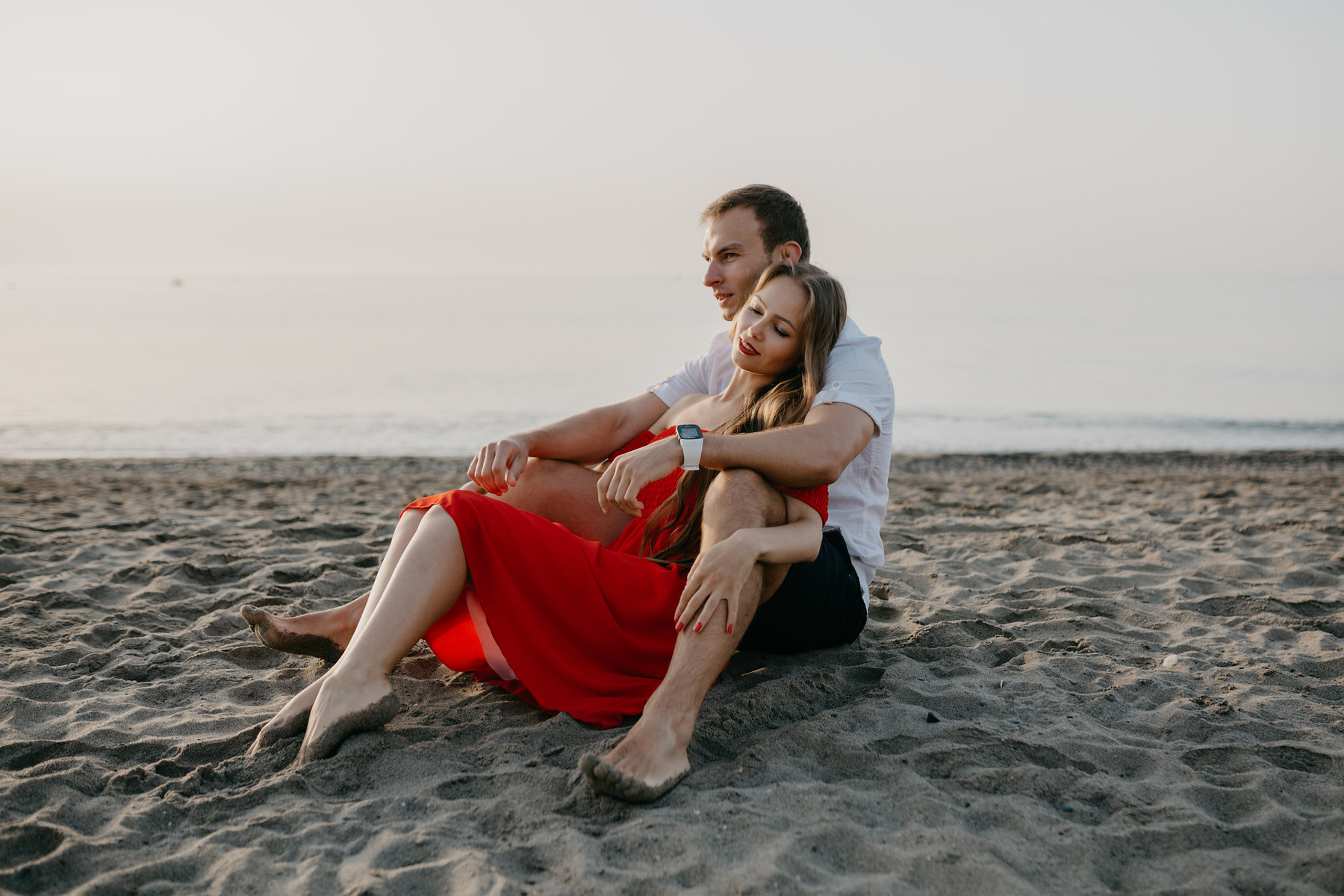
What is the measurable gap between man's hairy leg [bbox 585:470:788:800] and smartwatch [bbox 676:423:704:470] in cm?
11

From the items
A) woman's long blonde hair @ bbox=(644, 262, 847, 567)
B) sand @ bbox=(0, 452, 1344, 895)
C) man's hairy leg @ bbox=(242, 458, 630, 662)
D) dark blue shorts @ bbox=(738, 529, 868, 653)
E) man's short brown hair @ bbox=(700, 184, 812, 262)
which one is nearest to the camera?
sand @ bbox=(0, 452, 1344, 895)

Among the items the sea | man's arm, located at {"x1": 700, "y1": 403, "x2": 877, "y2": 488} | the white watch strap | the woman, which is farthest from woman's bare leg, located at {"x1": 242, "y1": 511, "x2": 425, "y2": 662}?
the sea

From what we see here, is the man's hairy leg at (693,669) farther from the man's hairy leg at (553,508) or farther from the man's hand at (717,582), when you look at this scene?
the man's hairy leg at (553,508)

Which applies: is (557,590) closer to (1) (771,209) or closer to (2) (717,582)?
(2) (717,582)

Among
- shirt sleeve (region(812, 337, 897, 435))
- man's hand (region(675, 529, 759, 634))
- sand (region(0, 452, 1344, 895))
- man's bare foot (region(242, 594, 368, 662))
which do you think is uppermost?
shirt sleeve (region(812, 337, 897, 435))

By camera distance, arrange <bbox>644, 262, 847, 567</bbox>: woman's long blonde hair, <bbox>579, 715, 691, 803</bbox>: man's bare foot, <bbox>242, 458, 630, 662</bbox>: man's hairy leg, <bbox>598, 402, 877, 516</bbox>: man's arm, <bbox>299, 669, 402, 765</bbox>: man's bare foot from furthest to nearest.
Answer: <bbox>242, 458, 630, 662</bbox>: man's hairy leg → <bbox>644, 262, 847, 567</bbox>: woman's long blonde hair → <bbox>598, 402, 877, 516</bbox>: man's arm → <bbox>299, 669, 402, 765</bbox>: man's bare foot → <bbox>579, 715, 691, 803</bbox>: man's bare foot

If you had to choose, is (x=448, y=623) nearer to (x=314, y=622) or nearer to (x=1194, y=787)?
(x=314, y=622)

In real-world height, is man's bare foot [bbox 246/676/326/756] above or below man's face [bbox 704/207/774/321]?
below

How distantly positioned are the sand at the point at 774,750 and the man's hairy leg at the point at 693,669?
0.10m

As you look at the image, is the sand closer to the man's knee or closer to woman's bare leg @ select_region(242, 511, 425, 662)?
woman's bare leg @ select_region(242, 511, 425, 662)

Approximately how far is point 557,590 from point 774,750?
30.0 inches

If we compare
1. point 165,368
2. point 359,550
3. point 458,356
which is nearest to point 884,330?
point 458,356

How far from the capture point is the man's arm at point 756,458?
2.52 m

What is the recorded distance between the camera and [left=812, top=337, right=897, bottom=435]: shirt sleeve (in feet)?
9.02
